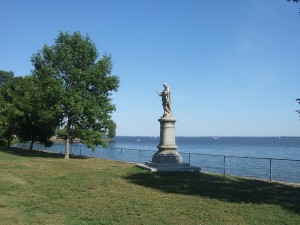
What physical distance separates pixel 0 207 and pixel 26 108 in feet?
71.5

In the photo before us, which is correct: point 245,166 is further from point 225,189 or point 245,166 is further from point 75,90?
point 225,189

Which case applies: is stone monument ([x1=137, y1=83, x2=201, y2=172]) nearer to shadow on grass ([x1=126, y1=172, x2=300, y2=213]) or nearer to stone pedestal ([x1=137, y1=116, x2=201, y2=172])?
stone pedestal ([x1=137, y1=116, x2=201, y2=172])

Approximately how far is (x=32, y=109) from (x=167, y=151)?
1285 cm

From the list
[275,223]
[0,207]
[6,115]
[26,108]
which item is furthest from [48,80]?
[275,223]

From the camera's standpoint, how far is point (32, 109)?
2867cm

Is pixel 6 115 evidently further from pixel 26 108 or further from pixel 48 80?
pixel 48 80

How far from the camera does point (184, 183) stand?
47.7ft

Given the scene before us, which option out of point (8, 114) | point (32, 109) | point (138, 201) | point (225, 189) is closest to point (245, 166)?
point (32, 109)

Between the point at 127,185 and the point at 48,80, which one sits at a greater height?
the point at 48,80

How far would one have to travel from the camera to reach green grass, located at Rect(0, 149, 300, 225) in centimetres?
834

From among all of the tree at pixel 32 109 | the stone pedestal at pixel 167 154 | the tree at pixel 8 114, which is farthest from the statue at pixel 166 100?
the tree at pixel 8 114

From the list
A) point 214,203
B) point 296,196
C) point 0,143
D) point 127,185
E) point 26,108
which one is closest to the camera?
point 214,203

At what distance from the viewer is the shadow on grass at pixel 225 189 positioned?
35.8ft

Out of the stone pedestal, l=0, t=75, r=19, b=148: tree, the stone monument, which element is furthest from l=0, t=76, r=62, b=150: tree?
the stone pedestal
